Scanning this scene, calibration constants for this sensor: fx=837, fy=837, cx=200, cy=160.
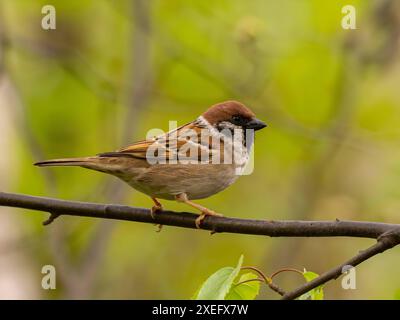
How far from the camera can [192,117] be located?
7.86m

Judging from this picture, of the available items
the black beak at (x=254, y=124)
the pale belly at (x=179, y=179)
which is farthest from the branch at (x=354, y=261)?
the black beak at (x=254, y=124)

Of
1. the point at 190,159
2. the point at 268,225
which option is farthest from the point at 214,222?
the point at 190,159

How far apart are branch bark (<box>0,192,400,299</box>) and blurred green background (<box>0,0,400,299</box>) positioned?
9.77 feet

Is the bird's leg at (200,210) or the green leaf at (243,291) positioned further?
the bird's leg at (200,210)

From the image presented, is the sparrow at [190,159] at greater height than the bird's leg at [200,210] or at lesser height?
greater

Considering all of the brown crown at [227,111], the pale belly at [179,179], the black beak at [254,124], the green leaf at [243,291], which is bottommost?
the green leaf at [243,291]

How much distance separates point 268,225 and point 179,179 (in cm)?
137

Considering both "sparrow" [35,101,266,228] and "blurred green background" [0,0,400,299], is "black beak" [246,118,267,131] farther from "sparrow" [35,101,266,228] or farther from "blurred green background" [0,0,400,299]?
"blurred green background" [0,0,400,299]

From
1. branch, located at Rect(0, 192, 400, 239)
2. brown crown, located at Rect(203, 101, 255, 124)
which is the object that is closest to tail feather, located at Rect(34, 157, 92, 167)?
branch, located at Rect(0, 192, 400, 239)

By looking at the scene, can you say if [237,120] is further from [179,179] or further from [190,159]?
[179,179]

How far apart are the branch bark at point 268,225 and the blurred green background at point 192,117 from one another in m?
2.98

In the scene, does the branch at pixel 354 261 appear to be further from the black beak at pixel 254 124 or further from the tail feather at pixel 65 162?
the black beak at pixel 254 124

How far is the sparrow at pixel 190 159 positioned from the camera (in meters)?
4.78

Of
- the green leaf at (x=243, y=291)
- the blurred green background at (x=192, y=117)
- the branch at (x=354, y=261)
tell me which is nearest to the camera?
the branch at (x=354, y=261)
